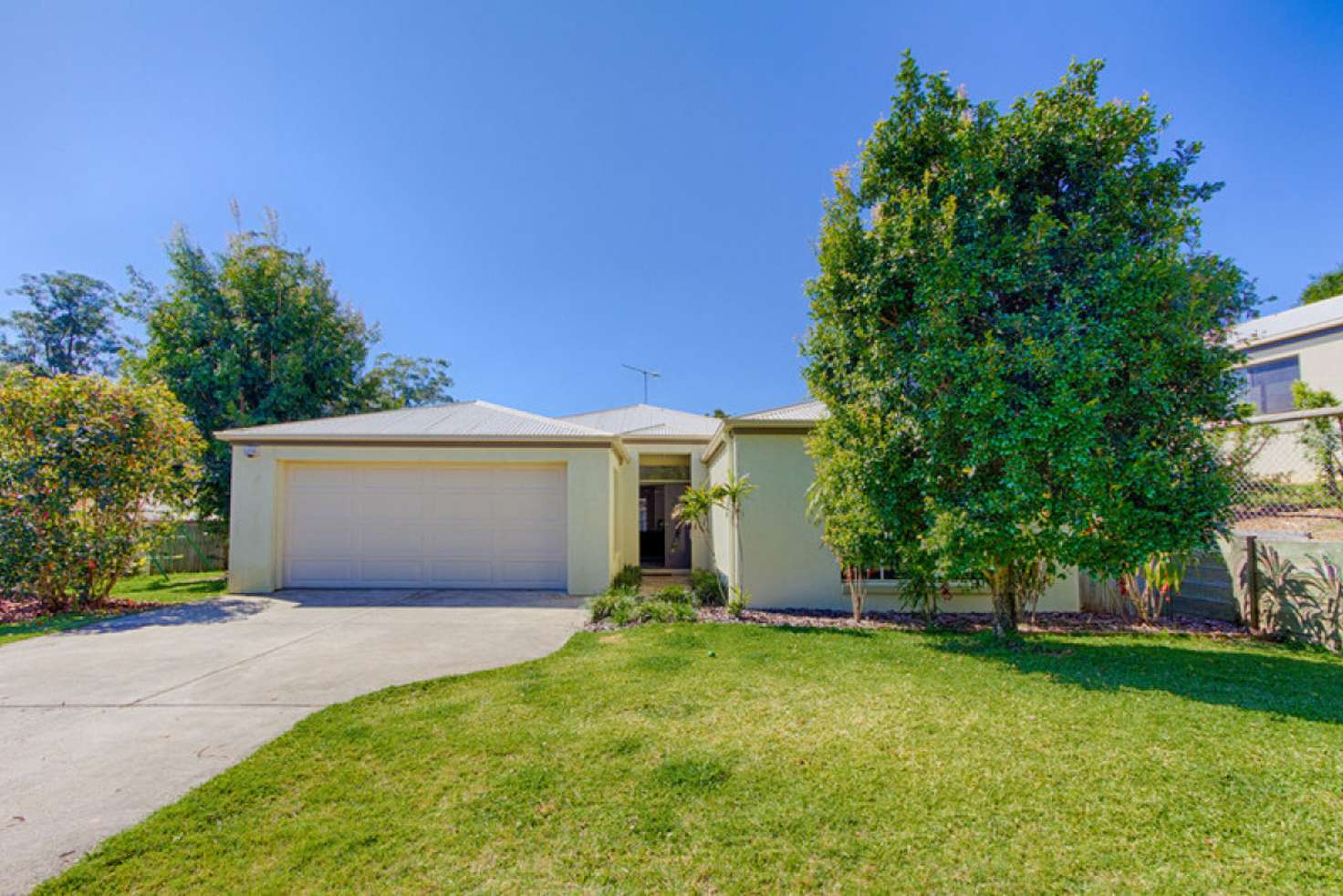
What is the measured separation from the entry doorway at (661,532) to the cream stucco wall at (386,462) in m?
4.90

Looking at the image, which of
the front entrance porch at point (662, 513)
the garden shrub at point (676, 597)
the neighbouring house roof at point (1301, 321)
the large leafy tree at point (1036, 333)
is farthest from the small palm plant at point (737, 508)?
the neighbouring house roof at point (1301, 321)

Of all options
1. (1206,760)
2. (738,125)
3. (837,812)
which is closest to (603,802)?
(837,812)

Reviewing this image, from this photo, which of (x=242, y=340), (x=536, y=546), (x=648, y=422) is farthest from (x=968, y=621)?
(x=242, y=340)

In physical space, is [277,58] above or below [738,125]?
below

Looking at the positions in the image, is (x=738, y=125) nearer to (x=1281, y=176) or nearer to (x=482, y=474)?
(x=482, y=474)

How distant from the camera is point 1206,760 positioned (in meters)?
3.26

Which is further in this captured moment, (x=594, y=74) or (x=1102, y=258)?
(x=594, y=74)

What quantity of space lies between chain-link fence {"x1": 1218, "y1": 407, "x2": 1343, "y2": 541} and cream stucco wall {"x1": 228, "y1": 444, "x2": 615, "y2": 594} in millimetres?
8521

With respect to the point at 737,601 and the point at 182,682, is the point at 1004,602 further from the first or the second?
the point at 182,682

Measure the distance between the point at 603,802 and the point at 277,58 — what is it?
10.7 m

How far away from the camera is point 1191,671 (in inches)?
206

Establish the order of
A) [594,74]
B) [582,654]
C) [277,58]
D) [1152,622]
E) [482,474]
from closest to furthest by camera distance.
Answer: [582,654]
[1152,622]
[277,58]
[594,74]
[482,474]

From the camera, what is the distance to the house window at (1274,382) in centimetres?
1195

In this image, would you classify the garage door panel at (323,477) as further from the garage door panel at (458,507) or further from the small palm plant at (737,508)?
the small palm plant at (737,508)
